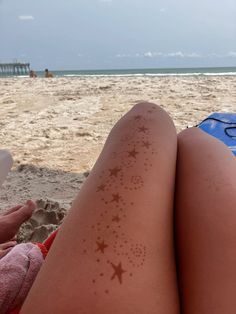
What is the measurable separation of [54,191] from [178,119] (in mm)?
1871

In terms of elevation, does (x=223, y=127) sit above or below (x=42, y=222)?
above

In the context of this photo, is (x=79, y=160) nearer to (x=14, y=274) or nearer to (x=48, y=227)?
(x=48, y=227)

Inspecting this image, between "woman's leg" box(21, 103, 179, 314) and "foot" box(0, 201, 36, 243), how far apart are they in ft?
1.42

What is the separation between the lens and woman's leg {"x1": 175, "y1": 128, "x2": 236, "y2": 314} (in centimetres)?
52

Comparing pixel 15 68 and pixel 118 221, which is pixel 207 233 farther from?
pixel 15 68

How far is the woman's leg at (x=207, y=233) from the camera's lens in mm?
523

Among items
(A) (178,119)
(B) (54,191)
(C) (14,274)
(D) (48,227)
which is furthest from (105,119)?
(C) (14,274)

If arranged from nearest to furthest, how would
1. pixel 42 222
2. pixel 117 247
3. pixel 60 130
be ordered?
pixel 117 247 < pixel 42 222 < pixel 60 130

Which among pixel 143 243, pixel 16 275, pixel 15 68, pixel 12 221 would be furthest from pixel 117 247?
pixel 15 68

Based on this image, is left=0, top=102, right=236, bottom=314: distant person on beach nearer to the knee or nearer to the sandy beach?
the knee

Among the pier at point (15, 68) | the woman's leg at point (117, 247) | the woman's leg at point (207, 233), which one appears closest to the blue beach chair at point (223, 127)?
A: the woman's leg at point (207, 233)

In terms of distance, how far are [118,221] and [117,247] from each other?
4 centimetres

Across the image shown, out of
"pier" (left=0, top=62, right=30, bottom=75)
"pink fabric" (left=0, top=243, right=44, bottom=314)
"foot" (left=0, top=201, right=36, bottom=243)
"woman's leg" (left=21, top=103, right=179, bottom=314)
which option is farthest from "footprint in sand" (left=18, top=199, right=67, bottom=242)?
"pier" (left=0, top=62, right=30, bottom=75)

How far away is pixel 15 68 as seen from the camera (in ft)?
94.8
